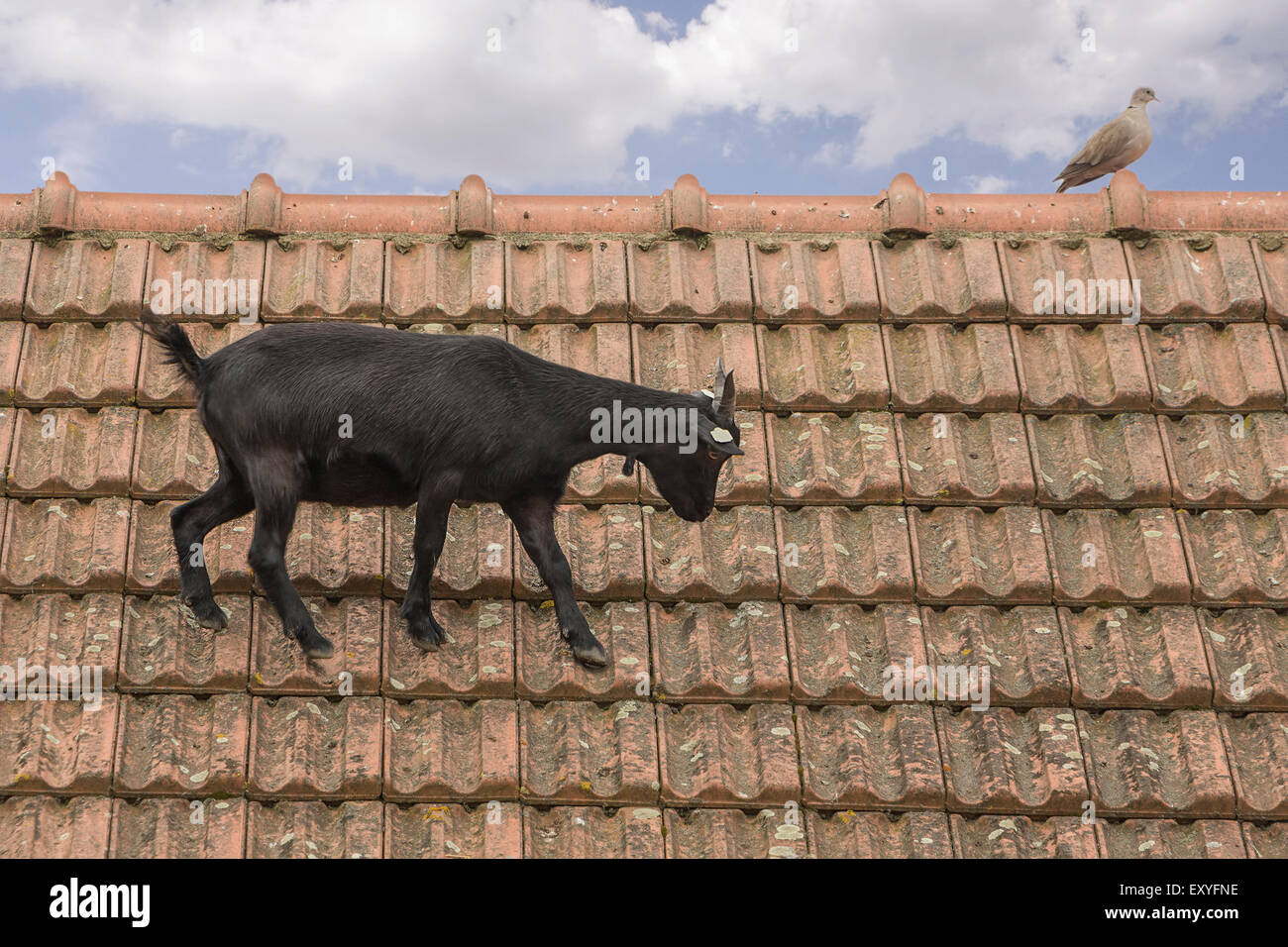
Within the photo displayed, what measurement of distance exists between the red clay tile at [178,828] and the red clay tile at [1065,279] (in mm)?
3924

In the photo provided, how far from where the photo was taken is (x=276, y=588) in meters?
4.38

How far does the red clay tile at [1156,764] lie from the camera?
433 centimetres

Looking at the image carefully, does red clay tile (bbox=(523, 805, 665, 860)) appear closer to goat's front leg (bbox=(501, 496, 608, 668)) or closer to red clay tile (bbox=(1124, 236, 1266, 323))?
goat's front leg (bbox=(501, 496, 608, 668))

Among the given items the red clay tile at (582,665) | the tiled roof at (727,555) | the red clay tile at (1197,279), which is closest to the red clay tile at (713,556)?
the tiled roof at (727,555)

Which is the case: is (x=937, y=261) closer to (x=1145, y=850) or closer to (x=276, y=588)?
(x=1145, y=850)

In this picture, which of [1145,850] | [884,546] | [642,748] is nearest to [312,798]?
[642,748]

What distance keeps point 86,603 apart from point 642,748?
7.06 feet

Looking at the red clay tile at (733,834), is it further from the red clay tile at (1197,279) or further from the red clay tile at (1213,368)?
the red clay tile at (1197,279)

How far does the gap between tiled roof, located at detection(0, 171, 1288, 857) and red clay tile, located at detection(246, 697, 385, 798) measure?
13 mm

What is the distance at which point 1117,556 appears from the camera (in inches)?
197

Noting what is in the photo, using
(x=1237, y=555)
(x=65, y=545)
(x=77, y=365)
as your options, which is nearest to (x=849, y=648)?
(x=1237, y=555)

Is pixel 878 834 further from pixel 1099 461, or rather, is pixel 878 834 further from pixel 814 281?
pixel 814 281

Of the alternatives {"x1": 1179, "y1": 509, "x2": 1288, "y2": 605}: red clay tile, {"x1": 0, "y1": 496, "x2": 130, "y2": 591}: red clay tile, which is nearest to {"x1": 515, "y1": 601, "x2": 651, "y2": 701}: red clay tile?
{"x1": 0, "y1": 496, "x2": 130, "y2": 591}: red clay tile

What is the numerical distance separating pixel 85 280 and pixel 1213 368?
16.6 feet
